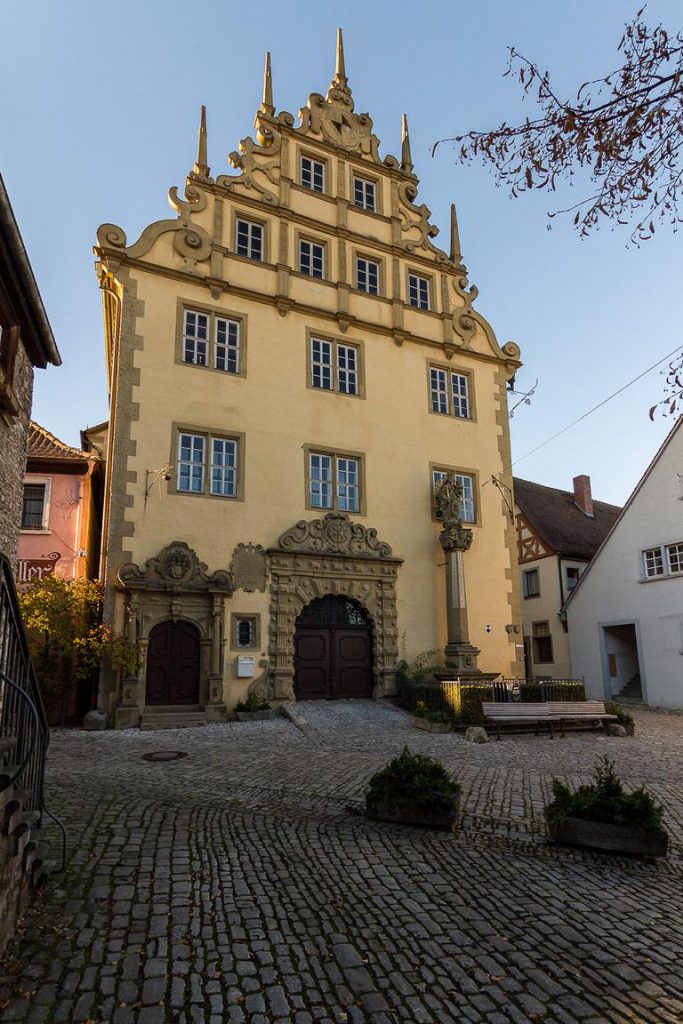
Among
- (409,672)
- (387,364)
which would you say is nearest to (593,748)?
(409,672)

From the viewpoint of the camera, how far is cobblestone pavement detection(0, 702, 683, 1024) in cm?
357

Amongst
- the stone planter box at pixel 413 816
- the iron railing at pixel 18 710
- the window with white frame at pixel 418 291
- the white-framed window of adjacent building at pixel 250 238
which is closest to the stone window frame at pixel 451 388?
the window with white frame at pixel 418 291

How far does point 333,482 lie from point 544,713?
858 centimetres

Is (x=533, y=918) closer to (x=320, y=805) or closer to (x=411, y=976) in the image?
(x=411, y=976)

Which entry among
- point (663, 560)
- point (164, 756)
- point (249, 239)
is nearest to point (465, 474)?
point (663, 560)

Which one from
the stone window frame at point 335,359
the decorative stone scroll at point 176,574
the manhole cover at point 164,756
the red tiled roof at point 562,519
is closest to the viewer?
the manhole cover at point 164,756

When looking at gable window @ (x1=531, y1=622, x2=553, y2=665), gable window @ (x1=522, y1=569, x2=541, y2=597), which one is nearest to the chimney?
gable window @ (x1=522, y1=569, x2=541, y2=597)

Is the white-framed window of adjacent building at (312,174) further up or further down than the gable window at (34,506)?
further up

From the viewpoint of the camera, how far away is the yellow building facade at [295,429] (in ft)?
55.4

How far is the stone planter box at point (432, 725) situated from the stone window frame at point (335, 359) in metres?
9.84

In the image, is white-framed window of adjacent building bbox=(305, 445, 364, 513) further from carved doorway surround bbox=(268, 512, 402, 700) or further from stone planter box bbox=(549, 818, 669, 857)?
stone planter box bbox=(549, 818, 669, 857)

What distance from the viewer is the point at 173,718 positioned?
1563cm

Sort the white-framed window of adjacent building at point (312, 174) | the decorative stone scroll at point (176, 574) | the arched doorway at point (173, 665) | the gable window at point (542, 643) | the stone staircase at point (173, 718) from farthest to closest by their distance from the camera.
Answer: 1. the gable window at point (542, 643)
2. the white-framed window of adjacent building at point (312, 174)
3. the arched doorway at point (173, 665)
4. the decorative stone scroll at point (176, 574)
5. the stone staircase at point (173, 718)

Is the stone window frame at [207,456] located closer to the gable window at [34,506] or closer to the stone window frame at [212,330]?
the stone window frame at [212,330]
